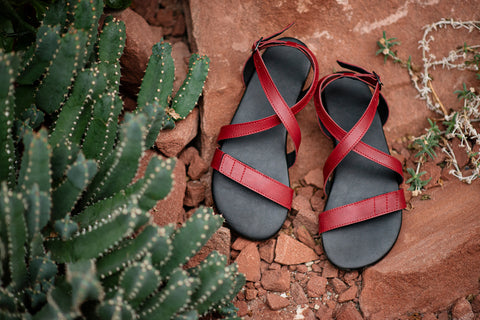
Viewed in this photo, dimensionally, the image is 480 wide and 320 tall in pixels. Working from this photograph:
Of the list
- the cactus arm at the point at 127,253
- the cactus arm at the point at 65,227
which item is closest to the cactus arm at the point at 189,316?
the cactus arm at the point at 127,253

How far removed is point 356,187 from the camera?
2219 millimetres

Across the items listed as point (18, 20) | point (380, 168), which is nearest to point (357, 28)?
point (380, 168)

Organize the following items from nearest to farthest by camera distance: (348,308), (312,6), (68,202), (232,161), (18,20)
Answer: (68,202) → (18,20) → (348,308) → (232,161) → (312,6)

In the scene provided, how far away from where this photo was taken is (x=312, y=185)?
2.36 m

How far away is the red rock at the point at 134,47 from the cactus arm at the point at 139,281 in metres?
1.23

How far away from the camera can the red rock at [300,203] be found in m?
2.23

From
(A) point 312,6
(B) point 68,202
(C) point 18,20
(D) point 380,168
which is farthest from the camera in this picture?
(A) point 312,6

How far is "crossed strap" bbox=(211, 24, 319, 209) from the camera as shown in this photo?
6.92ft

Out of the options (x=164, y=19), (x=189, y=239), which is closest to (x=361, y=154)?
(x=189, y=239)

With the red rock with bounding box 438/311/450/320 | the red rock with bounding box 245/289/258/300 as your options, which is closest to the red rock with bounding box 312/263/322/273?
the red rock with bounding box 245/289/258/300

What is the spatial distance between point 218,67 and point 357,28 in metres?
0.87

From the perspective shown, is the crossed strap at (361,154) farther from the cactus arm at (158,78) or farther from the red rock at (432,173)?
the cactus arm at (158,78)

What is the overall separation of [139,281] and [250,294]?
800mm

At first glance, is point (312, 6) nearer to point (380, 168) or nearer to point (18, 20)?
point (380, 168)
